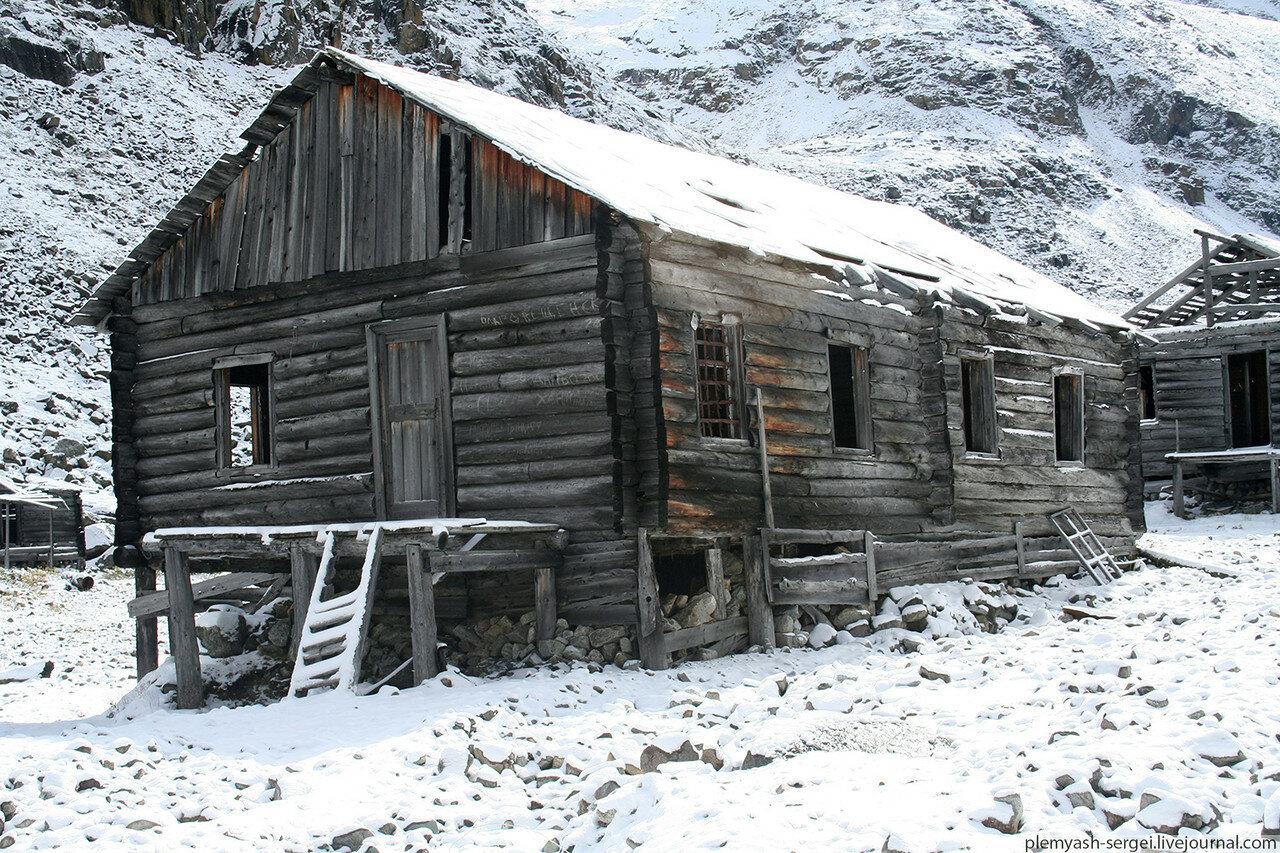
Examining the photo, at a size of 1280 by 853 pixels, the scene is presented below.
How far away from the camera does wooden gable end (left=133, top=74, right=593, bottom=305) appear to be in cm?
1152

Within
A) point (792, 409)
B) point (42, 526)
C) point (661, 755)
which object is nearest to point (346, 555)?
point (661, 755)

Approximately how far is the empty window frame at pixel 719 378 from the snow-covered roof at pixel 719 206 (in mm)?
1104

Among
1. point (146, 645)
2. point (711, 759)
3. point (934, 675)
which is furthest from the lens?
point (146, 645)

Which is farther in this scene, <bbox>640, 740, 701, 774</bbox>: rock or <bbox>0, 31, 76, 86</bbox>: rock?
<bbox>0, 31, 76, 86</bbox>: rock

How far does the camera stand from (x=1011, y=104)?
300 feet

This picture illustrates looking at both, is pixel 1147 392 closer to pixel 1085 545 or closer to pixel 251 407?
pixel 1085 545

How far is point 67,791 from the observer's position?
6.63 m

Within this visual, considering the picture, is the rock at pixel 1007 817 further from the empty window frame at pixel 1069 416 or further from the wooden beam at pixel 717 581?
the empty window frame at pixel 1069 416

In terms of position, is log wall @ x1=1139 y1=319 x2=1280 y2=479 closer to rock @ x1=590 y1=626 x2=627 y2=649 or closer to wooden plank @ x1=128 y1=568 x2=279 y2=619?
rock @ x1=590 y1=626 x2=627 y2=649

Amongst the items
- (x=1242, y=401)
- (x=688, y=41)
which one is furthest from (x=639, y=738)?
(x=688, y=41)

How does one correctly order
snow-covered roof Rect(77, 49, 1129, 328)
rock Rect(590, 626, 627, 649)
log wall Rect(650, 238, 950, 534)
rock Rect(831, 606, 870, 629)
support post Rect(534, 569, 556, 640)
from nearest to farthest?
rock Rect(590, 626, 627, 649) < support post Rect(534, 569, 556, 640) < log wall Rect(650, 238, 950, 534) < snow-covered roof Rect(77, 49, 1129, 328) < rock Rect(831, 606, 870, 629)

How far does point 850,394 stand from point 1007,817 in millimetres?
11717

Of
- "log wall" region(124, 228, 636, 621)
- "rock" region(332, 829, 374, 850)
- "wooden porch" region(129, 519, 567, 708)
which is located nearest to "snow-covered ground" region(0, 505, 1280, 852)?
"rock" region(332, 829, 374, 850)

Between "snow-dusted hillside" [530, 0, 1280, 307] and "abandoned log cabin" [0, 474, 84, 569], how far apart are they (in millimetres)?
50560
